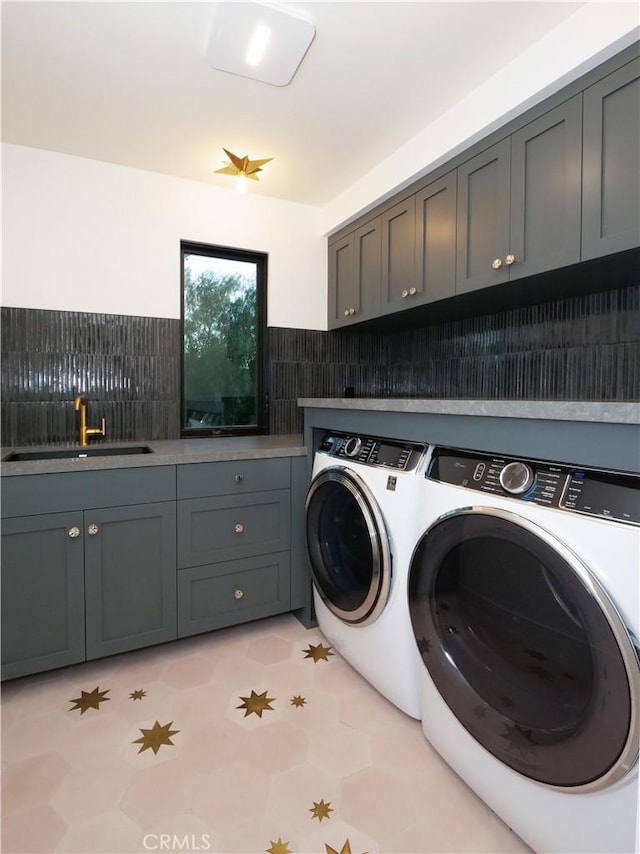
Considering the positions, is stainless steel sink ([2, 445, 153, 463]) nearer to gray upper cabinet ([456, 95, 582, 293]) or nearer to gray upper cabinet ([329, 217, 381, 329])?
gray upper cabinet ([329, 217, 381, 329])

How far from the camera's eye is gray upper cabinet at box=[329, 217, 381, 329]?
8.15 feet

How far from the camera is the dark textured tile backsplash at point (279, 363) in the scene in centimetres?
188

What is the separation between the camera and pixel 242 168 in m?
2.33

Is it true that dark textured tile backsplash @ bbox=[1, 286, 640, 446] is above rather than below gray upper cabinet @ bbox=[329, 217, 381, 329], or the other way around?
below

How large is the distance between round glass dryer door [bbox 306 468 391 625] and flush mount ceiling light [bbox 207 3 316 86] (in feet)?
4.87

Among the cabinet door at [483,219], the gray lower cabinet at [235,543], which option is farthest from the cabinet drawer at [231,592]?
the cabinet door at [483,219]

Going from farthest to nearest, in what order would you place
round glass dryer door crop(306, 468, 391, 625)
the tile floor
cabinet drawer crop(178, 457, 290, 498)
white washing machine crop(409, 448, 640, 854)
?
1. cabinet drawer crop(178, 457, 290, 498)
2. round glass dryer door crop(306, 468, 391, 625)
3. the tile floor
4. white washing machine crop(409, 448, 640, 854)

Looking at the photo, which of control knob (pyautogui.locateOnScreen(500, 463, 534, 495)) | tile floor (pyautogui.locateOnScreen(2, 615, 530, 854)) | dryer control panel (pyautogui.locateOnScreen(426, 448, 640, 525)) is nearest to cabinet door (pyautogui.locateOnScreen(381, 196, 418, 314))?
dryer control panel (pyautogui.locateOnScreen(426, 448, 640, 525))

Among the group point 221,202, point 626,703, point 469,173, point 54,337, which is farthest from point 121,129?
point 626,703

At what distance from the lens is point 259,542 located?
2.03 meters

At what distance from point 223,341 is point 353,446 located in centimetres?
133

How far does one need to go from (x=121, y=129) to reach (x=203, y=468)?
5.13 ft

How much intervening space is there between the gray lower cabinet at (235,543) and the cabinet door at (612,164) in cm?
141

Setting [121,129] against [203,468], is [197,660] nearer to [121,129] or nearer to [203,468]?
[203,468]
